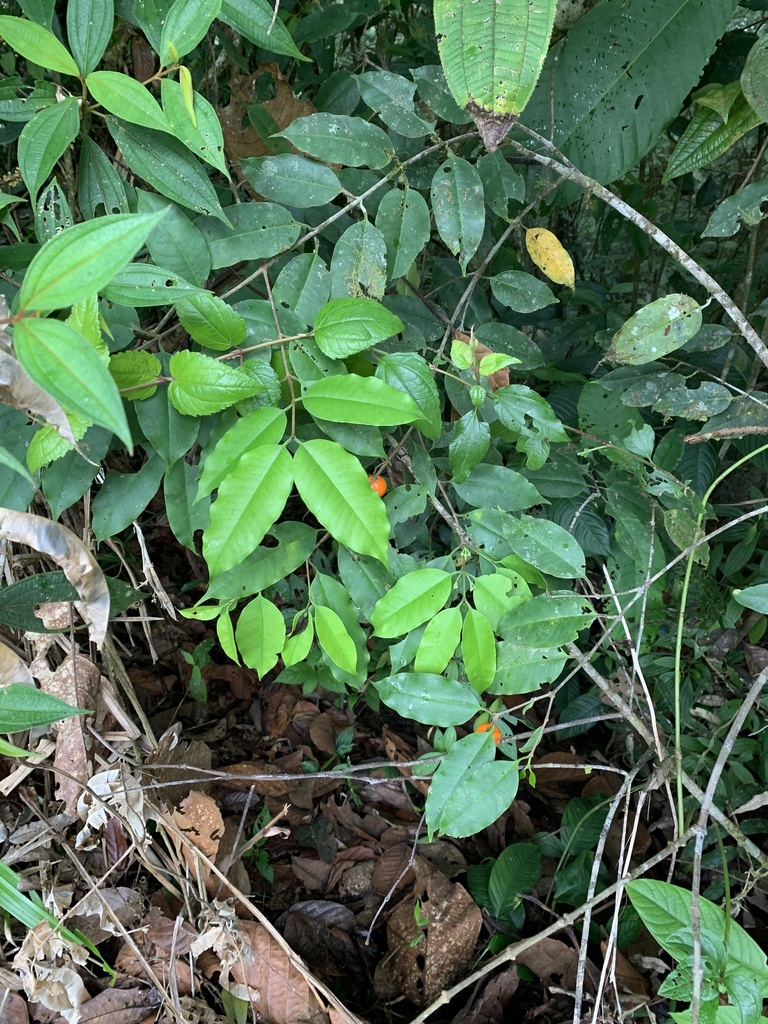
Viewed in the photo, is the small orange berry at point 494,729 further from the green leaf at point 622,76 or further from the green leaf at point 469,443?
the green leaf at point 622,76

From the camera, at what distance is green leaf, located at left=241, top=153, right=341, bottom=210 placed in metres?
0.80

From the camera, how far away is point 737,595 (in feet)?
2.72

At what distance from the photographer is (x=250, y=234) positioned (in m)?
0.79

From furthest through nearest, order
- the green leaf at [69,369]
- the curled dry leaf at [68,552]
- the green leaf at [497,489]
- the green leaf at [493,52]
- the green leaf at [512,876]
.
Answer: the green leaf at [512,876] → the green leaf at [497,489] → the curled dry leaf at [68,552] → the green leaf at [493,52] → the green leaf at [69,369]

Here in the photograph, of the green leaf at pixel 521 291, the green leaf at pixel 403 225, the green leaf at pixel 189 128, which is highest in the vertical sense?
the green leaf at pixel 189 128

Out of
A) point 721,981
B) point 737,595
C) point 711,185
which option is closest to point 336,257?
point 737,595

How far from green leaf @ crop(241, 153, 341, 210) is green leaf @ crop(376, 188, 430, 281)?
0.21ft

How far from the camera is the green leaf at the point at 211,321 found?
0.70 metres

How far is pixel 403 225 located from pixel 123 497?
0.48 meters

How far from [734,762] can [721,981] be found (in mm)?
649

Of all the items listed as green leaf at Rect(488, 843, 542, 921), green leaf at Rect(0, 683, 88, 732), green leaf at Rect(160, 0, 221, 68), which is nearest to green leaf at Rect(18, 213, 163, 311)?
green leaf at Rect(160, 0, 221, 68)

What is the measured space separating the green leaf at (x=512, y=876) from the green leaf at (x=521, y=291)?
1058 millimetres

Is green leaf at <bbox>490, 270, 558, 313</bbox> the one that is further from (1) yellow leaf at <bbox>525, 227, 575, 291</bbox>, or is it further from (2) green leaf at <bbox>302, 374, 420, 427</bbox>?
(2) green leaf at <bbox>302, 374, 420, 427</bbox>

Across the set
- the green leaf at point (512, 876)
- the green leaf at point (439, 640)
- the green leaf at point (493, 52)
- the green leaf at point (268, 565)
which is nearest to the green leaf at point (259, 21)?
the green leaf at point (493, 52)
